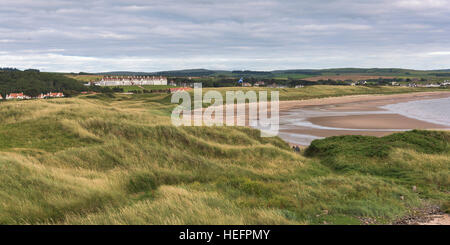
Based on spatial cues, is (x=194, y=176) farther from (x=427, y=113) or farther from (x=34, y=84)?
(x=34, y=84)

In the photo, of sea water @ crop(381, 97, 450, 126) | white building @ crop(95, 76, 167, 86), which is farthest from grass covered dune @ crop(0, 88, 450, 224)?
white building @ crop(95, 76, 167, 86)

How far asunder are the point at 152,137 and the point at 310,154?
985 cm

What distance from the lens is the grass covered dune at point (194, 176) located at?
8.12 metres

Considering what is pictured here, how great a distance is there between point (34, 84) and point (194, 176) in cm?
11094

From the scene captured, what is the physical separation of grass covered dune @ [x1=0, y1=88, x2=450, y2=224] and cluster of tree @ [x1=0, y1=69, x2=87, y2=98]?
264 ft

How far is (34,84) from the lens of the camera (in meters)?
107

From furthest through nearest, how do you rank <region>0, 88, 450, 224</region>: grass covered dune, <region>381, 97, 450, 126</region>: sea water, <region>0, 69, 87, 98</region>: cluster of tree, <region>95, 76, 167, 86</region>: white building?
1. <region>95, 76, 167, 86</region>: white building
2. <region>0, 69, 87, 98</region>: cluster of tree
3. <region>381, 97, 450, 126</region>: sea water
4. <region>0, 88, 450, 224</region>: grass covered dune

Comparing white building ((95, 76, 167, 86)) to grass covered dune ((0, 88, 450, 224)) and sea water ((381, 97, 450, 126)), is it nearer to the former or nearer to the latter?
sea water ((381, 97, 450, 126))

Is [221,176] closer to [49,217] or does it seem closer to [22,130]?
[49,217]

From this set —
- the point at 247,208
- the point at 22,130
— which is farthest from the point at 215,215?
the point at 22,130

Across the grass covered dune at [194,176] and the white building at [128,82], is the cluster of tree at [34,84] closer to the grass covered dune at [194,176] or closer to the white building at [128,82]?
the white building at [128,82]

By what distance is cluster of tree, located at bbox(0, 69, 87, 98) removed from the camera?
94500 mm

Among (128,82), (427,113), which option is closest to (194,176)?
(427,113)
